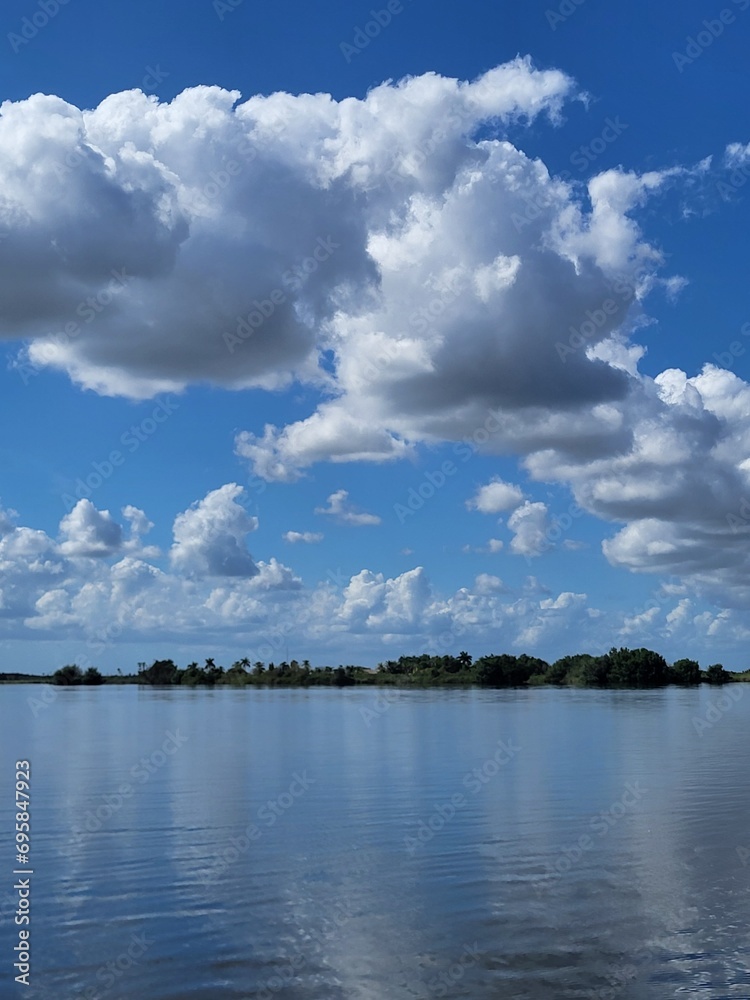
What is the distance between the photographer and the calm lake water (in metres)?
19.6

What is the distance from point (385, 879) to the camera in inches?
1076

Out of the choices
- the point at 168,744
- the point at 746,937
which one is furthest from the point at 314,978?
the point at 168,744

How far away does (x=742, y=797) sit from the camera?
140 feet

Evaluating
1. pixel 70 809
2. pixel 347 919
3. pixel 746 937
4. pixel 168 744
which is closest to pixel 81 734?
pixel 168 744

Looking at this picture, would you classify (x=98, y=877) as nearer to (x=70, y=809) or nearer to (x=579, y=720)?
(x=70, y=809)

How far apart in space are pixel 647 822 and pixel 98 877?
19853 millimetres

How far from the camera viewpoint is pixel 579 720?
103m

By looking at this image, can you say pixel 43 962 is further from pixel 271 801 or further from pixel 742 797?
pixel 742 797

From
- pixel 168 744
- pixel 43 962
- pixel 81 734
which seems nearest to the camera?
pixel 43 962

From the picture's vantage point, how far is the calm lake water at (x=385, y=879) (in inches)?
771

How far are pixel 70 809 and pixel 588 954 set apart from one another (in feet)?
82.8

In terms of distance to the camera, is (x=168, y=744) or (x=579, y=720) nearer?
(x=168, y=744)

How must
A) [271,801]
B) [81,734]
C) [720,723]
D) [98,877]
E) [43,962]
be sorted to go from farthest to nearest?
1. [720,723]
2. [81,734]
3. [271,801]
4. [98,877]
5. [43,962]

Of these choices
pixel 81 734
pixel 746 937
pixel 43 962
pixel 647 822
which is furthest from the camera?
pixel 81 734
